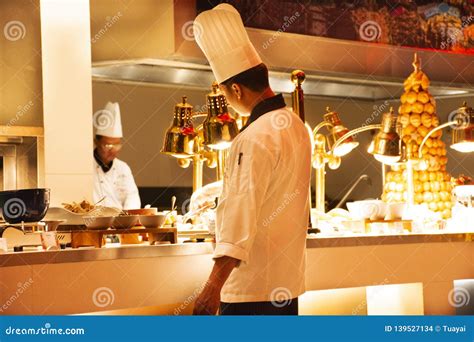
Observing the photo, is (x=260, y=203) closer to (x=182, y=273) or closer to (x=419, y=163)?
(x=182, y=273)

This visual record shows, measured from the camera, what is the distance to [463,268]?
4.25 metres

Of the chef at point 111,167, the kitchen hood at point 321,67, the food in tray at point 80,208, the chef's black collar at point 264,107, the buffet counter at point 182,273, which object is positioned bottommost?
the buffet counter at point 182,273

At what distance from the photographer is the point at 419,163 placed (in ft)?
16.2

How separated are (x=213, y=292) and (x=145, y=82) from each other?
10.2 feet

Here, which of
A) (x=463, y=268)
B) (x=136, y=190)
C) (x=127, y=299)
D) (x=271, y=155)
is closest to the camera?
(x=271, y=155)

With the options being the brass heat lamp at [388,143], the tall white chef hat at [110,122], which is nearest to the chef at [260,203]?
the brass heat lamp at [388,143]

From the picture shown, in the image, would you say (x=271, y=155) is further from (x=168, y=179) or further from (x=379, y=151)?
(x=168, y=179)

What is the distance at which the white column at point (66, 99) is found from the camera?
4.42 m

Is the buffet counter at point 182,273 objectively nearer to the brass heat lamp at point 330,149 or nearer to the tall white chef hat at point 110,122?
the brass heat lamp at point 330,149

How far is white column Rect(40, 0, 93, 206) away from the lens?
14.5 feet

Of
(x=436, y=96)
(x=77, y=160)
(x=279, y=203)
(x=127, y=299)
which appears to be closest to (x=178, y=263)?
(x=127, y=299)

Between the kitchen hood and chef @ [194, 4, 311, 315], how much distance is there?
75.2 inches

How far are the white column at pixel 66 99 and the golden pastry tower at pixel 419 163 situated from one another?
5.37 ft

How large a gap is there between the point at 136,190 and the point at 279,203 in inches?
134
